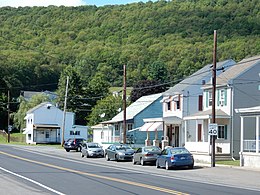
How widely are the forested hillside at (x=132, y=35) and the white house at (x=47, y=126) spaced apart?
9.57m

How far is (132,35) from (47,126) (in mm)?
23925

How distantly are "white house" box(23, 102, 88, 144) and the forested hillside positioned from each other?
957 cm

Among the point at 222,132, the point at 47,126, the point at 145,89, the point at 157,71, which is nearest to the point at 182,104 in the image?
the point at 222,132

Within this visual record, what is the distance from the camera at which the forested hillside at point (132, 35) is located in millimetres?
75062

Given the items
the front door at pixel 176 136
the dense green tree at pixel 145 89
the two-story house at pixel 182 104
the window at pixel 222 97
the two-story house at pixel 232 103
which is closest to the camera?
the two-story house at pixel 232 103

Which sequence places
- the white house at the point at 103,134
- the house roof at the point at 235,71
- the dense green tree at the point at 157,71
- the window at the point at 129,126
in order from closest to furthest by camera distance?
the house roof at the point at 235,71, the window at the point at 129,126, the white house at the point at 103,134, the dense green tree at the point at 157,71

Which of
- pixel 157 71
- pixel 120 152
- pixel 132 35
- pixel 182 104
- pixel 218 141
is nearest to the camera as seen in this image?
pixel 120 152

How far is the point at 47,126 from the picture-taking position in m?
98.5

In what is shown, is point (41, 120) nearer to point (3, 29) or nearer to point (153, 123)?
point (3, 29)

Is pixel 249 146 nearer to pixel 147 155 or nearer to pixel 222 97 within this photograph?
pixel 147 155

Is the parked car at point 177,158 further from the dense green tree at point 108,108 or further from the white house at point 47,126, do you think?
the white house at point 47,126

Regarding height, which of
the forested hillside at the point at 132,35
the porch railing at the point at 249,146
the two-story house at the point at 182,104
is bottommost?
the porch railing at the point at 249,146

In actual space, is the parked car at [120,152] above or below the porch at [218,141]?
below

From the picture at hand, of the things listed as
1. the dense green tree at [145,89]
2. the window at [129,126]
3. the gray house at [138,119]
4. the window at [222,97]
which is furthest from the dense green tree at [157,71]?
the window at [222,97]
